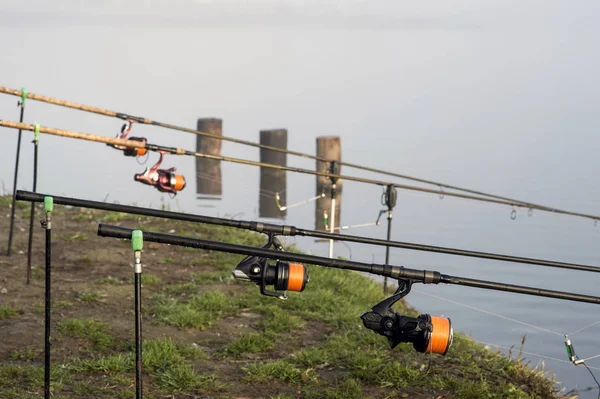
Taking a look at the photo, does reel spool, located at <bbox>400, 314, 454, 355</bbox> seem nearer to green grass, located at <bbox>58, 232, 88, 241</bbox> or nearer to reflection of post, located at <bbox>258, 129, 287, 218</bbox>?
green grass, located at <bbox>58, 232, 88, 241</bbox>

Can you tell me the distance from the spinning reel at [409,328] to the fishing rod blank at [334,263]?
39 centimetres

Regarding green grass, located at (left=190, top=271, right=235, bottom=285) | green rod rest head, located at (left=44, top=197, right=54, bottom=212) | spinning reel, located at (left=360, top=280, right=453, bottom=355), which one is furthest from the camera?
green grass, located at (left=190, top=271, right=235, bottom=285)

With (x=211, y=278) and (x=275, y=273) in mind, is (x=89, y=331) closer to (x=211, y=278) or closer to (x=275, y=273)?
(x=211, y=278)

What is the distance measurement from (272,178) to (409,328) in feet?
51.0

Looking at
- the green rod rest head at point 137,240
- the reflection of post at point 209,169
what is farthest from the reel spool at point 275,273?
the reflection of post at point 209,169

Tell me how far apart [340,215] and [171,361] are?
12.1 metres

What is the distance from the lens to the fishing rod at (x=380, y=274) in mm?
4547

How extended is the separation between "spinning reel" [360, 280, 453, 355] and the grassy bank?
1.59 m

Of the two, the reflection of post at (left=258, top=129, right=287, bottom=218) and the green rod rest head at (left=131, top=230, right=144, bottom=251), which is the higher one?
the reflection of post at (left=258, top=129, right=287, bottom=218)

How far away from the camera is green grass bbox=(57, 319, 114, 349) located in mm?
7547

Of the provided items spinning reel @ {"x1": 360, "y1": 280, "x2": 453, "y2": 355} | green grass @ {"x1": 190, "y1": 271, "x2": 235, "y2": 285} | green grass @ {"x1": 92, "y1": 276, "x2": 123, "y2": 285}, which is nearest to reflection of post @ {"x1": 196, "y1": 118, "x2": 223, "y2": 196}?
green grass @ {"x1": 190, "y1": 271, "x2": 235, "y2": 285}

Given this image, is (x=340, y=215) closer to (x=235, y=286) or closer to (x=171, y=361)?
(x=235, y=286)

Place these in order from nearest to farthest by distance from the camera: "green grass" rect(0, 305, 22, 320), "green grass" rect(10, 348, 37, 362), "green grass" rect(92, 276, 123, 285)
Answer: "green grass" rect(10, 348, 37, 362) → "green grass" rect(0, 305, 22, 320) → "green grass" rect(92, 276, 123, 285)

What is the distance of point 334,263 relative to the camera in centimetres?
461
